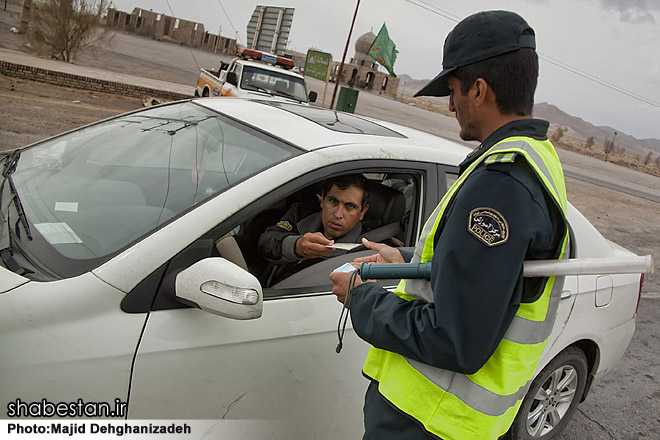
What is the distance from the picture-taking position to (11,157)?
2631 millimetres

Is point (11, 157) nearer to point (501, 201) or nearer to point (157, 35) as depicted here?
point (501, 201)

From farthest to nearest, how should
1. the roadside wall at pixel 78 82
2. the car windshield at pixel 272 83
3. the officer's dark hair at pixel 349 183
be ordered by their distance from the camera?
the roadside wall at pixel 78 82 → the car windshield at pixel 272 83 → the officer's dark hair at pixel 349 183

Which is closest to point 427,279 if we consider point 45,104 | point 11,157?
point 11,157

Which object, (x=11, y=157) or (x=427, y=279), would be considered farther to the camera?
(x=11, y=157)

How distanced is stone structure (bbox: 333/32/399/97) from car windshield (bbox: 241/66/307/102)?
5425 centimetres

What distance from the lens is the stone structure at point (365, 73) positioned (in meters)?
68.1

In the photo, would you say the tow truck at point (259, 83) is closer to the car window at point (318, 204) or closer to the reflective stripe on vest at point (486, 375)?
the car window at point (318, 204)

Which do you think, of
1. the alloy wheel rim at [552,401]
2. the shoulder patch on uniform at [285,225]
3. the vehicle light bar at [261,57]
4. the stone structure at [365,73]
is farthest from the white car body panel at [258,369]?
the stone structure at [365,73]

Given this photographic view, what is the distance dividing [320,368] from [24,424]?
3.14ft

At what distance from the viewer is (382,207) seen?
3.02 m

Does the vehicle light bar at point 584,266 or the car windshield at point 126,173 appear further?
the car windshield at point 126,173

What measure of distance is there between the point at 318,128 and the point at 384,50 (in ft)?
80.0

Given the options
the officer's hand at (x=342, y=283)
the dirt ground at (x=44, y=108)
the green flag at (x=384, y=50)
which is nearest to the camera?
the officer's hand at (x=342, y=283)

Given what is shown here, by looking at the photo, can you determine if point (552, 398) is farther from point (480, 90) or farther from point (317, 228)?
point (480, 90)
